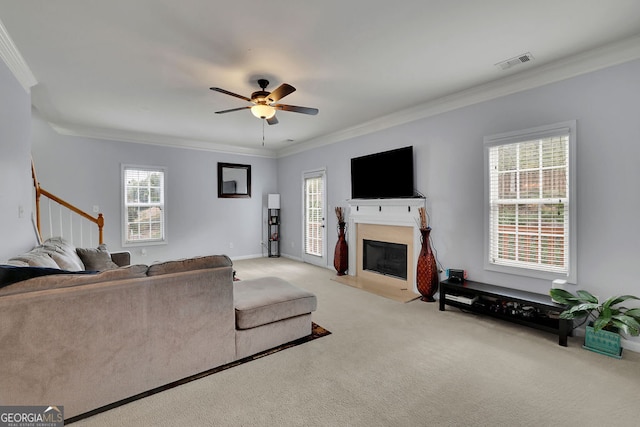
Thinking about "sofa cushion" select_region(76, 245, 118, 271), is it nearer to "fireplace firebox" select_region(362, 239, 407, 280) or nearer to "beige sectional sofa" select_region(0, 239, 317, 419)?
"beige sectional sofa" select_region(0, 239, 317, 419)

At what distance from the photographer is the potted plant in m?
2.41

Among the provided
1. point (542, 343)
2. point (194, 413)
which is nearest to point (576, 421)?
point (542, 343)

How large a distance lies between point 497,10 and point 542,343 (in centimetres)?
287

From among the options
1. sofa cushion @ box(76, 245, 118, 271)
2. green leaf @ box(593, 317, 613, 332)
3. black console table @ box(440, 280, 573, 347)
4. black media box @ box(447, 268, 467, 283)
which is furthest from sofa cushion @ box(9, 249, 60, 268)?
green leaf @ box(593, 317, 613, 332)

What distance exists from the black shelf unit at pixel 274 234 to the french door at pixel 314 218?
1.00 metres

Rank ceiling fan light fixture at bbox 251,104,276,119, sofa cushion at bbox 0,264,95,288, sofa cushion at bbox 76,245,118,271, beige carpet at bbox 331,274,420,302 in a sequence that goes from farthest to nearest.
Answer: beige carpet at bbox 331,274,420,302, sofa cushion at bbox 76,245,118,271, ceiling fan light fixture at bbox 251,104,276,119, sofa cushion at bbox 0,264,95,288

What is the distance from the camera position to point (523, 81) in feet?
10.4

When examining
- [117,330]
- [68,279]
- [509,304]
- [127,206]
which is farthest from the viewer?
[127,206]

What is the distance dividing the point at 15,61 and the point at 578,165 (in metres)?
5.43

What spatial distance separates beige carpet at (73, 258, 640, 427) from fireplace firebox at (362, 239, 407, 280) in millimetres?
1578

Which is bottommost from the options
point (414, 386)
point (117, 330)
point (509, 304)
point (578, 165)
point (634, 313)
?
point (414, 386)

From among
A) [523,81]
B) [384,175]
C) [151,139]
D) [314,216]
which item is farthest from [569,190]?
[151,139]

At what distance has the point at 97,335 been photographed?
1.77 meters

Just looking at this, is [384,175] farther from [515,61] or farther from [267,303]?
[267,303]
